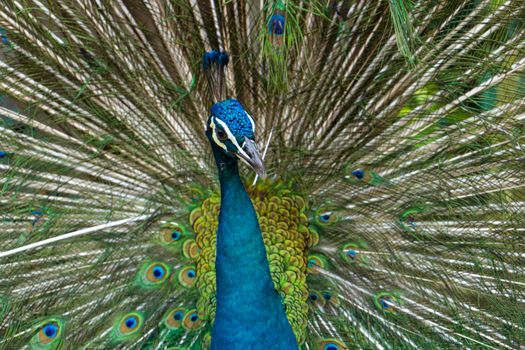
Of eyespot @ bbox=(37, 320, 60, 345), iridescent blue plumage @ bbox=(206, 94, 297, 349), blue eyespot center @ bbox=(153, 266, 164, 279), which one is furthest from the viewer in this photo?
blue eyespot center @ bbox=(153, 266, 164, 279)

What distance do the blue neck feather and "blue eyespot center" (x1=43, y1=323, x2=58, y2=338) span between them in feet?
1.45

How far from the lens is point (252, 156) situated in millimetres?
1148

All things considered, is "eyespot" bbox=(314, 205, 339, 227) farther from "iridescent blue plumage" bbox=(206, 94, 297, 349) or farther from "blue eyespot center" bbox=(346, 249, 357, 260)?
"iridescent blue plumage" bbox=(206, 94, 297, 349)

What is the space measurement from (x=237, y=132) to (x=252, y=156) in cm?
6

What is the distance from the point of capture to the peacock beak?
1.13 metres

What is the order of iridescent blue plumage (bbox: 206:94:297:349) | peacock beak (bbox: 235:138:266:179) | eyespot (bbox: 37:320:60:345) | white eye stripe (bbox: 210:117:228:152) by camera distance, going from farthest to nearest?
eyespot (bbox: 37:320:60:345) → iridescent blue plumage (bbox: 206:94:297:349) → white eye stripe (bbox: 210:117:228:152) → peacock beak (bbox: 235:138:266:179)

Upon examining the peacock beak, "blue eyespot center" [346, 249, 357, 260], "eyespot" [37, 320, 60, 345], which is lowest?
"eyespot" [37, 320, 60, 345]

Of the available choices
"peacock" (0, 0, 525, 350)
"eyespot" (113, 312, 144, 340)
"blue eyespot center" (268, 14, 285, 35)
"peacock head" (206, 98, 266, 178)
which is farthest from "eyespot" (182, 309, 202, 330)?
"blue eyespot center" (268, 14, 285, 35)

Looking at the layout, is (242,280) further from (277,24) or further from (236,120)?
(277,24)

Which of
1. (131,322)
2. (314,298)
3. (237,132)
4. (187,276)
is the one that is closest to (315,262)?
(314,298)

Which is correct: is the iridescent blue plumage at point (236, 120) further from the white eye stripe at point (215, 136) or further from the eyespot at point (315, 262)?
the eyespot at point (315, 262)

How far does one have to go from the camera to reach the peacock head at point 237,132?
1147 millimetres

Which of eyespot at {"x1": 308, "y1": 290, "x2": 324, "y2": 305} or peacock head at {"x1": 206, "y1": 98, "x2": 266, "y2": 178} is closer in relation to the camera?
peacock head at {"x1": 206, "y1": 98, "x2": 266, "y2": 178}

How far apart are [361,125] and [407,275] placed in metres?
0.42
